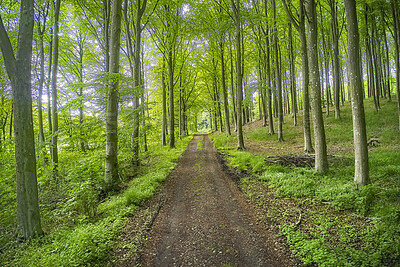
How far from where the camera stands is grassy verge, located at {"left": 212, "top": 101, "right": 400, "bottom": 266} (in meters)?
3.33

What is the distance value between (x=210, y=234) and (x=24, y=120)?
4979mm

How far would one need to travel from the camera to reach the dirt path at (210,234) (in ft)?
12.0

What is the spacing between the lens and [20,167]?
14.0 feet

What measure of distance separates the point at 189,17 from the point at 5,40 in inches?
562

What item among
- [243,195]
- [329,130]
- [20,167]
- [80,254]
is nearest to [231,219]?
[243,195]

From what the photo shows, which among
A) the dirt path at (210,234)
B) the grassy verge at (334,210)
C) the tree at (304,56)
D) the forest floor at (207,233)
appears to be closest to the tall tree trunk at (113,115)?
the forest floor at (207,233)

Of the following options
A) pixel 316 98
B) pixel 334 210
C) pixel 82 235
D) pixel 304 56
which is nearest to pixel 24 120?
pixel 82 235

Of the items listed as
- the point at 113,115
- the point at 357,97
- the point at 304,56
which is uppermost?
the point at 304,56

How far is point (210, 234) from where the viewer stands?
4.48 metres

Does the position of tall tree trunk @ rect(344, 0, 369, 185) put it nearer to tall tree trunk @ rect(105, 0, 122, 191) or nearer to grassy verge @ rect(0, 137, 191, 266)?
grassy verge @ rect(0, 137, 191, 266)

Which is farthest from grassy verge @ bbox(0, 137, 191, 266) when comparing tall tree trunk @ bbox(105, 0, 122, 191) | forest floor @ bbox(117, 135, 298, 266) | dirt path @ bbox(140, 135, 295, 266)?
dirt path @ bbox(140, 135, 295, 266)

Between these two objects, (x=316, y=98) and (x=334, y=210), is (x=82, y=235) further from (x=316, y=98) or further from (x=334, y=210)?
(x=316, y=98)

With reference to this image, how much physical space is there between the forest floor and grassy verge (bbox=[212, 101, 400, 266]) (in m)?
0.42

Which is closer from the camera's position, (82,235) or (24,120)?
(82,235)
